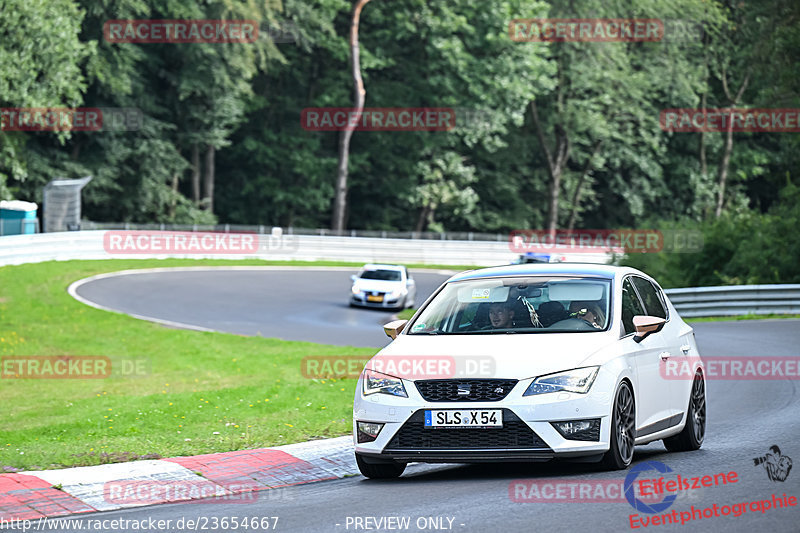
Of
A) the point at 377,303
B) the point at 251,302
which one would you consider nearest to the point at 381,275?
the point at 377,303

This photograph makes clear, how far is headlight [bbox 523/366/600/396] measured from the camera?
8578mm

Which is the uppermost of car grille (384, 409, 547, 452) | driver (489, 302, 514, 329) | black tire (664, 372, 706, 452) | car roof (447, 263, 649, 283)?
car roof (447, 263, 649, 283)

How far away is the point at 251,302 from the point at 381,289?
3874 millimetres

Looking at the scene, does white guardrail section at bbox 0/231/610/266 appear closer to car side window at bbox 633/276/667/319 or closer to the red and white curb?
the red and white curb

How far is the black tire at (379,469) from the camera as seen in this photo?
921 cm

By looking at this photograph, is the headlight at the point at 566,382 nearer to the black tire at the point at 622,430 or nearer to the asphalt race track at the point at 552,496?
the black tire at the point at 622,430

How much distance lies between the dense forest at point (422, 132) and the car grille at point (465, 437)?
43.6 meters

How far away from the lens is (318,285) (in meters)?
42.2

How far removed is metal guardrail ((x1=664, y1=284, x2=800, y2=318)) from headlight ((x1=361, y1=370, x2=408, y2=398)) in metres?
23.7

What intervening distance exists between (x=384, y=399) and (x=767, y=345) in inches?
617

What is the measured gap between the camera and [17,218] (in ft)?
142

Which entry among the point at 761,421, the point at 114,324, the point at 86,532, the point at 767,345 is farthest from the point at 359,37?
the point at 86,532

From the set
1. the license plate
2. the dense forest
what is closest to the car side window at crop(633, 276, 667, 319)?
the license plate

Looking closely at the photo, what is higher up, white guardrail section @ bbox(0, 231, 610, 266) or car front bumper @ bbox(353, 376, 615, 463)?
car front bumper @ bbox(353, 376, 615, 463)
